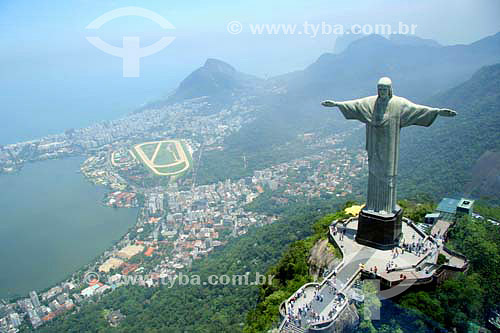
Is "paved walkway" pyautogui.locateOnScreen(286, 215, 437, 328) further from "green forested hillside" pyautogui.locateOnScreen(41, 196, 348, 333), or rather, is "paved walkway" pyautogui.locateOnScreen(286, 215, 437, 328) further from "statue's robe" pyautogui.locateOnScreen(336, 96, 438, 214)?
"green forested hillside" pyautogui.locateOnScreen(41, 196, 348, 333)

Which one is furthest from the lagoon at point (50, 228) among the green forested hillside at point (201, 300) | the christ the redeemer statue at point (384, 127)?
the christ the redeemer statue at point (384, 127)

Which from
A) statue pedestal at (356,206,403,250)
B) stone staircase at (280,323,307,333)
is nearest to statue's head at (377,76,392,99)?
statue pedestal at (356,206,403,250)

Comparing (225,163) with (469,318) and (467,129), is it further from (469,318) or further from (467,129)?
(469,318)

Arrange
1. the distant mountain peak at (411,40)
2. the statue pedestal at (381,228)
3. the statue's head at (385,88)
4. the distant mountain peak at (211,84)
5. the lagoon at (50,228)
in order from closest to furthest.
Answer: the statue's head at (385,88) → the statue pedestal at (381,228) → the lagoon at (50,228) → the distant mountain peak at (211,84) → the distant mountain peak at (411,40)

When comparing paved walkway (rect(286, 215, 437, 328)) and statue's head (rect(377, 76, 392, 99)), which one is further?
statue's head (rect(377, 76, 392, 99))

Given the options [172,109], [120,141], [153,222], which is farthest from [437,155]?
[172,109]

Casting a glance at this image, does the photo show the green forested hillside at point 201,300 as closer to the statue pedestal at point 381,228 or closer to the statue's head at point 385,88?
the statue pedestal at point 381,228

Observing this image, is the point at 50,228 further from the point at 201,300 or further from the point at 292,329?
the point at 292,329
